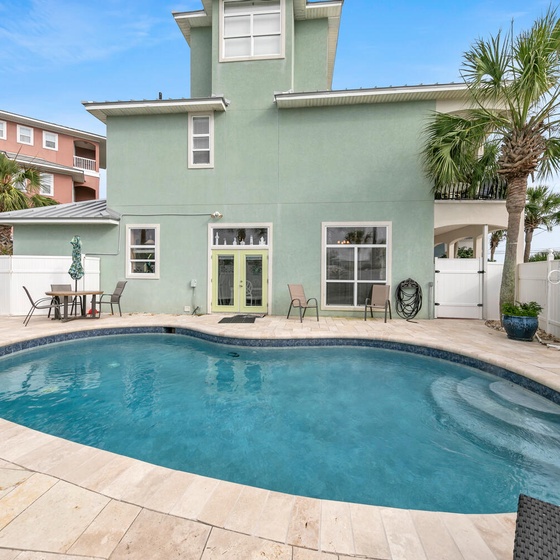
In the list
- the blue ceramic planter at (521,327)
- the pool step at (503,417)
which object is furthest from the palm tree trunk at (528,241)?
the pool step at (503,417)

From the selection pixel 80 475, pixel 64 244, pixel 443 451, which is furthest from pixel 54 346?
pixel 443 451

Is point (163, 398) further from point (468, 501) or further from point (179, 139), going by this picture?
point (179, 139)

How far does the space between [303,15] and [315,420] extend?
38.0 feet

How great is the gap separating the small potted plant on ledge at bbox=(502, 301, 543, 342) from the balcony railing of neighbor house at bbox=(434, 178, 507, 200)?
375cm

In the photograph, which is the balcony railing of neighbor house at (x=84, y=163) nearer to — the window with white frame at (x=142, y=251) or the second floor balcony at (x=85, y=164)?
the second floor balcony at (x=85, y=164)

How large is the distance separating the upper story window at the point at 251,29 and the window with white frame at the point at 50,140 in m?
16.9

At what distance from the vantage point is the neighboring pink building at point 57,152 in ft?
60.1

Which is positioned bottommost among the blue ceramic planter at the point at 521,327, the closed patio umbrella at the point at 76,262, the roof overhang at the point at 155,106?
the blue ceramic planter at the point at 521,327

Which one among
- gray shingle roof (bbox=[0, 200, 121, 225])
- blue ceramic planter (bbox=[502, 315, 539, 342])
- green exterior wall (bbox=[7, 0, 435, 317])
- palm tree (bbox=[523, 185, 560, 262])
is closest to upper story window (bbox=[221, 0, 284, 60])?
green exterior wall (bbox=[7, 0, 435, 317])

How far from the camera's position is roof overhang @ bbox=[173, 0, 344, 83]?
9078 millimetres

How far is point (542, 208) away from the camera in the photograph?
52.1ft

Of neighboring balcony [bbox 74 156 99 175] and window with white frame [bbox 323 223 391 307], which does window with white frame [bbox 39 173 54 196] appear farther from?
window with white frame [bbox 323 223 391 307]

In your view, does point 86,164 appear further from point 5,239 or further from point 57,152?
point 5,239

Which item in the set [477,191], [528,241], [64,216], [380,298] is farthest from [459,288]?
[528,241]
